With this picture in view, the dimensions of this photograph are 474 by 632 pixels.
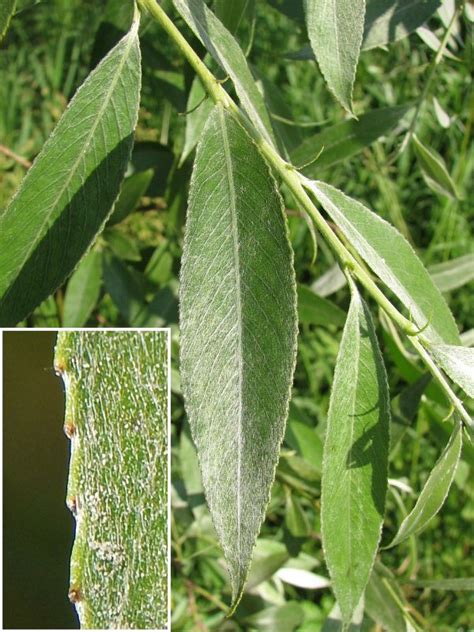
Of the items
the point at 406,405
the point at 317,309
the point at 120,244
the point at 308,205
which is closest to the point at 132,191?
the point at 120,244

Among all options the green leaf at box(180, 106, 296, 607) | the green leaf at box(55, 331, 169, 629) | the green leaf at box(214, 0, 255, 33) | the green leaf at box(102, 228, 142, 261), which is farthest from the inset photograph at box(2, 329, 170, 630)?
the green leaf at box(102, 228, 142, 261)

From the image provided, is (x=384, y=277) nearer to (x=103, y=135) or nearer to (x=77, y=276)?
(x=103, y=135)

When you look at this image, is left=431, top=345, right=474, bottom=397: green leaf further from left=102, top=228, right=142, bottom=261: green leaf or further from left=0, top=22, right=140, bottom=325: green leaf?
left=102, top=228, right=142, bottom=261: green leaf

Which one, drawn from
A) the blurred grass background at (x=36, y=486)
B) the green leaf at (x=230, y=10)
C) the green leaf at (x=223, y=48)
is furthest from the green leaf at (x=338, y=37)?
the blurred grass background at (x=36, y=486)

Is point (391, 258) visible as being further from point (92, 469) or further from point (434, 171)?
point (434, 171)

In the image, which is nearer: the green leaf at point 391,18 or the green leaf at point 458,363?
the green leaf at point 458,363

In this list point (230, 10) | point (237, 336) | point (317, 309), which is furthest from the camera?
point (317, 309)

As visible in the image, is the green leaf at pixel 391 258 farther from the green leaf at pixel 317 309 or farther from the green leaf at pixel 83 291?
the green leaf at pixel 83 291
